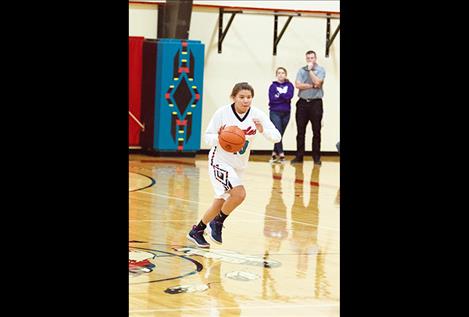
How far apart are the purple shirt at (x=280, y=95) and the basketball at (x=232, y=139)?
8.92 meters

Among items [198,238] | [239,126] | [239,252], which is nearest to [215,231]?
[198,238]

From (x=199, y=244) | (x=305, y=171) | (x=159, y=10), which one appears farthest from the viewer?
(x=159, y=10)

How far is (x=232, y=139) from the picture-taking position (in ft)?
28.5

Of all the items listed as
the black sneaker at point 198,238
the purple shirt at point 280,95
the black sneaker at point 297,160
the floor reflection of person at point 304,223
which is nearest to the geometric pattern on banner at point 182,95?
the purple shirt at point 280,95

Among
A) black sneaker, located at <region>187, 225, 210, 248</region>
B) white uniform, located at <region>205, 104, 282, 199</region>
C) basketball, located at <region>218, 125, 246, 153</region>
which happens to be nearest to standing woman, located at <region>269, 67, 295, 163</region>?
white uniform, located at <region>205, 104, 282, 199</region>

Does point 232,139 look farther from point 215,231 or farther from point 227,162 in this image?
point 215,231

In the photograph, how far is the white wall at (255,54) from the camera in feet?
60.9

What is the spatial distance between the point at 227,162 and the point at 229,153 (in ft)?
0.28

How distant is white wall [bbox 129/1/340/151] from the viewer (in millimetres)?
18562
